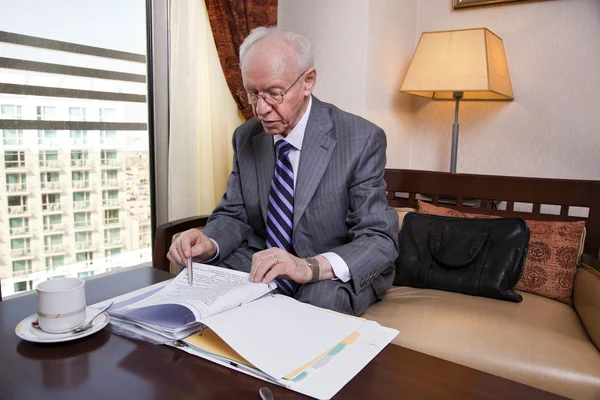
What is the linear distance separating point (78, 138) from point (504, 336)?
1964mm

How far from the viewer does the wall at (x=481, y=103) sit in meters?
2.23

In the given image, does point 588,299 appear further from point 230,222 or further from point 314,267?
point 230,222

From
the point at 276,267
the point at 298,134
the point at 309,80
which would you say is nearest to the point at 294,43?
the point at 309,80

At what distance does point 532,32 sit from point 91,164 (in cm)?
228

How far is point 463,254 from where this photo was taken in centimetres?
169

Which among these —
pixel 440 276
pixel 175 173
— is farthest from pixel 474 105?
pixel 175 173

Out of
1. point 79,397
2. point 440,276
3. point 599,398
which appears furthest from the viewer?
point 440,276

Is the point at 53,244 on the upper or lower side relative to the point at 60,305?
lower

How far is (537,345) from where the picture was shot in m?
1.30

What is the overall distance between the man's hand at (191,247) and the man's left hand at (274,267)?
0.24 metres

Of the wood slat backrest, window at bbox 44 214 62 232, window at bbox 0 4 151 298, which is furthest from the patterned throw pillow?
window at bbox 44 214 62 232

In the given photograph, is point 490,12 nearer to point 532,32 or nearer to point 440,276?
point 532,32

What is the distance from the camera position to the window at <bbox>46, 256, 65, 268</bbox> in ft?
7.14

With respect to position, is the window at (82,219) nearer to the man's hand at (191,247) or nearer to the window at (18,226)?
the window at (18,226)
